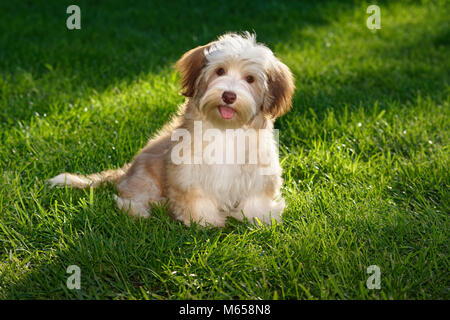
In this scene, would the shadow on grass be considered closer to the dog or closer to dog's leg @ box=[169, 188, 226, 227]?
the dog

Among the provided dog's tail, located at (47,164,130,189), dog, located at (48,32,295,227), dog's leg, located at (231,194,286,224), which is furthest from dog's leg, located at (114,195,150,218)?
dog's leg, located at (231,194,286,224)

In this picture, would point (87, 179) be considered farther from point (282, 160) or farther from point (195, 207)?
point (282, 160)

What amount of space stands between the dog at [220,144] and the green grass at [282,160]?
0.13 meters

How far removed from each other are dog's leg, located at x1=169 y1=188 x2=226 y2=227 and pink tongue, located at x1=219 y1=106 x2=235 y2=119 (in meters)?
0.56

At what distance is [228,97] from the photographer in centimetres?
287

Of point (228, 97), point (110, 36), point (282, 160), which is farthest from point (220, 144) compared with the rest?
point (110, 36)

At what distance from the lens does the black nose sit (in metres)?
2.86

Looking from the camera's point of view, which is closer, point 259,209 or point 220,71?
point 220,71

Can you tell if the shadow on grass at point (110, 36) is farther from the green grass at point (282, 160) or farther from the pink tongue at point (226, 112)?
the pink tongue at point (226, 112)

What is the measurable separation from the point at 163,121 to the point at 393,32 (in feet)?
17.6

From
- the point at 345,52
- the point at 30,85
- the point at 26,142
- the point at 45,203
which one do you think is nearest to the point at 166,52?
the point at 30,85

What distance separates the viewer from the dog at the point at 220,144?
9.73ft

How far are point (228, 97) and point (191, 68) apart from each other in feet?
1.42
